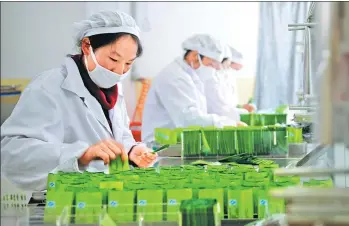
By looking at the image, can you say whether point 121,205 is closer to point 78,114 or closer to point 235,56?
point 78,114

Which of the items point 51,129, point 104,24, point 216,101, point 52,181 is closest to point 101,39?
point 104,24

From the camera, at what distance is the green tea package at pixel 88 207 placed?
157 cm

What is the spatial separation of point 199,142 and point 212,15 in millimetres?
4384

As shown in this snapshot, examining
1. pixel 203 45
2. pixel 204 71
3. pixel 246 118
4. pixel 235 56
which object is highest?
pixel 203 45

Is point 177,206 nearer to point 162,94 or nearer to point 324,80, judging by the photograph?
point 324,80

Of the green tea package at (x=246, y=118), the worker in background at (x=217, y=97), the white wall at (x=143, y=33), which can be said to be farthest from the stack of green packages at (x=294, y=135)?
the white wall at (x=143, y=33)

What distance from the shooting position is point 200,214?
4.93ft

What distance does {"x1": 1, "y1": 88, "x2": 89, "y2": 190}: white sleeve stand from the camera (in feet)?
9.20

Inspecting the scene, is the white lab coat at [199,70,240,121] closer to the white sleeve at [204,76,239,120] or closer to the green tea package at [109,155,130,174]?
the white sleeve at [204,76,239,120]

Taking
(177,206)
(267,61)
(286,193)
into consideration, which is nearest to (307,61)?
(177,206)

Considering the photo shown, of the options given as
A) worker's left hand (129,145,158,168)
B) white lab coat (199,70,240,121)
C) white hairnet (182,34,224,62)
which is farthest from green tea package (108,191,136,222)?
white lab coat (199,70,240,121)

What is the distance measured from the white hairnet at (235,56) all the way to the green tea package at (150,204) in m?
5.55

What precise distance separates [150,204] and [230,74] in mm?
5738

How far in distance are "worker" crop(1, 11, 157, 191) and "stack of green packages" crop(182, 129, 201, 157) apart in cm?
26
